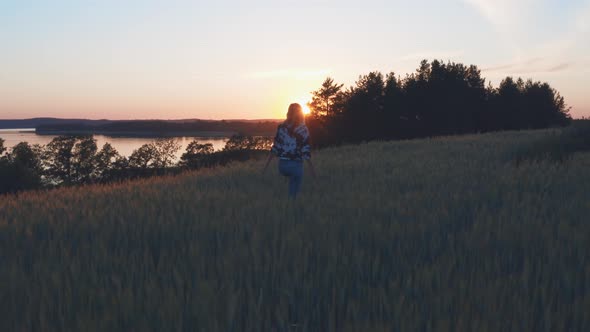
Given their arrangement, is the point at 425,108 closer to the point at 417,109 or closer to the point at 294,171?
the point at 417,109

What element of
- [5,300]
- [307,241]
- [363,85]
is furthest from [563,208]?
[363,85]

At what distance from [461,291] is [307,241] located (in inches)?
68.1

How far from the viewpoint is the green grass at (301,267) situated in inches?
103

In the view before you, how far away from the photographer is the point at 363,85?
71312 mm

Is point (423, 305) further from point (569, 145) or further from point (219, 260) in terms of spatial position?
point (569, 145)

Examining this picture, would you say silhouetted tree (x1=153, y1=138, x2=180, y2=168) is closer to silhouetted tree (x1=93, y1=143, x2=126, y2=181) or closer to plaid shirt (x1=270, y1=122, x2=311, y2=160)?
silhouetted tree (x1=93, y1=143, x2=126, y2=181)

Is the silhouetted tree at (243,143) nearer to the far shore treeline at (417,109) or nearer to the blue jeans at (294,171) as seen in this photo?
the far shore treeline at (417,109)

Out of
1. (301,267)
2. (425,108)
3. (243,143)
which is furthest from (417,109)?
(301,267)

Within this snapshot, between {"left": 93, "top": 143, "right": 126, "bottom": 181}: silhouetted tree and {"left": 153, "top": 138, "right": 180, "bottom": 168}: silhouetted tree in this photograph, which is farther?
{"left": 153, "top": 138, "right": 180, "bottom": 168}: silhouetted tree

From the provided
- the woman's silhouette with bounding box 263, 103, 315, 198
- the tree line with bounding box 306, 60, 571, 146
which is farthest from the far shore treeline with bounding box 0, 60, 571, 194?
the woman's silhouette with bounding box 263, 103, 315, 198

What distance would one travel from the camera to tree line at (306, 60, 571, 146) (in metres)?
65.4

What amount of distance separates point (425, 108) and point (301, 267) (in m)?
65.1

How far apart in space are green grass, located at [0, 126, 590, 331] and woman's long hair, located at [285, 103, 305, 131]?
7.76 feet

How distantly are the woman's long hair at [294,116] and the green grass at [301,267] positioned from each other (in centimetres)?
237
